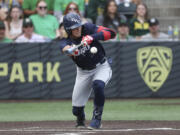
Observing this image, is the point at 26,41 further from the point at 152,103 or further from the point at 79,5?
the point at 152,103

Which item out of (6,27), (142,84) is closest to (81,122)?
(142,84)

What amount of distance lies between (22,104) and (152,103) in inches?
127

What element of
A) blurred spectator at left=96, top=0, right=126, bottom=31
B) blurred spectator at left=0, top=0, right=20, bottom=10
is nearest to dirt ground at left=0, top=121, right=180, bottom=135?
blurred spectator at left=96, top=0, right=126, bottom=31

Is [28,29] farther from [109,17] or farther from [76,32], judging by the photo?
[76,32]

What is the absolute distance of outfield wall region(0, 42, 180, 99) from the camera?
1340cm

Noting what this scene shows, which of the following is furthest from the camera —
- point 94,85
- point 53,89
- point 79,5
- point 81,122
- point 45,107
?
point 79,5

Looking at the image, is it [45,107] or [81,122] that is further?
[45,107]

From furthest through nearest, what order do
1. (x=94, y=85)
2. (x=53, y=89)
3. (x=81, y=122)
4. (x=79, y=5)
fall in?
(x=79, y=5)
(x=53, y=89)
(x=81, y=122)
(x=94, y=85)

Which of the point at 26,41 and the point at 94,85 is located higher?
the point at 94,85

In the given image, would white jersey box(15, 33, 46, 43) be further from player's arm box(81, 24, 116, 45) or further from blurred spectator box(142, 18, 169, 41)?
player's arm box(81, 24, 116, 45)

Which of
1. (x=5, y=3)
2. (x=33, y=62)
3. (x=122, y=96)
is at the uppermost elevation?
(x=5, y=3)

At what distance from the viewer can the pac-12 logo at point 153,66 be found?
13506 millimetres

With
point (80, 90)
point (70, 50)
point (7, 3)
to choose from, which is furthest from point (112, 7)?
point (70, 50)

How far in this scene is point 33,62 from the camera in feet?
44.2
